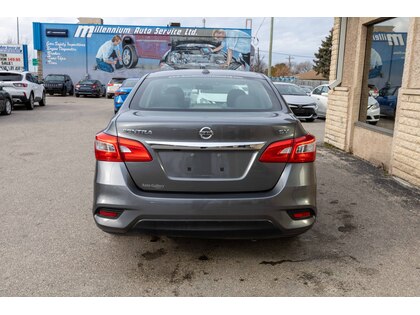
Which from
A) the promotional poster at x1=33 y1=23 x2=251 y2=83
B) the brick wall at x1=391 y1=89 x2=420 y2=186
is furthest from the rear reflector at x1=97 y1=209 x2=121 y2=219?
the promotional poster at x1=33 y1=23 x2=251 y2=83

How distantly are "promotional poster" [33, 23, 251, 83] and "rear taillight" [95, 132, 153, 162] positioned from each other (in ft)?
100

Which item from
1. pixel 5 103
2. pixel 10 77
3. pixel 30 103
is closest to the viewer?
pixel 5 103

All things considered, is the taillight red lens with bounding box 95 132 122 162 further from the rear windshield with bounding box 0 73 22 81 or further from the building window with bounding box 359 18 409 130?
the rear windshield with bounding box 0 73 22 81

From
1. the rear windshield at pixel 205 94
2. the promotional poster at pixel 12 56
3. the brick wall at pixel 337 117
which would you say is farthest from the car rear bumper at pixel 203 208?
the promotional poster at pixel 12 56

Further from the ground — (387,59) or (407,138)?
(387,59)

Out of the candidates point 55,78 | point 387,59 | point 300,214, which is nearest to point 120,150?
point 300,214

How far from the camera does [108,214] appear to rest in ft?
9.96

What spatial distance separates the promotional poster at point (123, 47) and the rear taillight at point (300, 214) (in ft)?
100

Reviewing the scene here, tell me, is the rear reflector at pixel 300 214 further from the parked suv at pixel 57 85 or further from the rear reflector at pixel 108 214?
the parked suv at pixel 57 85

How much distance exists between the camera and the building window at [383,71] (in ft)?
22.6

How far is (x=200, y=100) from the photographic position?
3.64 metres

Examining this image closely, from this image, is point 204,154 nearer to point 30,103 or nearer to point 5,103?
point 5,103

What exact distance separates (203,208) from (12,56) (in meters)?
36.7
